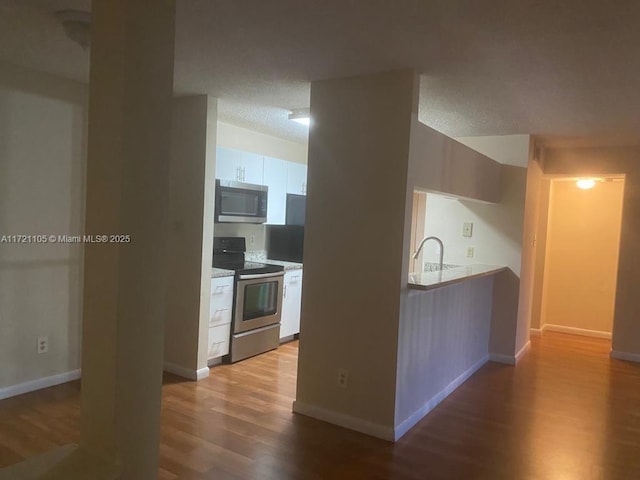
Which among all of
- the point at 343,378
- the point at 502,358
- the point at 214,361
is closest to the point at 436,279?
the point at 343,378

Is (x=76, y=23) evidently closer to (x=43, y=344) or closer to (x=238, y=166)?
(x=43, y=344)

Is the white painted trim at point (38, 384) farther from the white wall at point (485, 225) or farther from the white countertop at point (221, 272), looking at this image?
the white wall at point (485, 225)

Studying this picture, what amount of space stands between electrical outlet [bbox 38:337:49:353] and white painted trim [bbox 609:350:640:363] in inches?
211

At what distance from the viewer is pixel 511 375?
14.4 ft

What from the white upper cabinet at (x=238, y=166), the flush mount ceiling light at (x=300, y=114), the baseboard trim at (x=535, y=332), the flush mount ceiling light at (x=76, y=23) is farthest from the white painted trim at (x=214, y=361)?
the baseboard trim at (x=535, y=332)

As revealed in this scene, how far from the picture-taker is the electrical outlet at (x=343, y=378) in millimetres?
3113

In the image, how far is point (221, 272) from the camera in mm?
4156

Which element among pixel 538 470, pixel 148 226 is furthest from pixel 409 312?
pixel 148 226

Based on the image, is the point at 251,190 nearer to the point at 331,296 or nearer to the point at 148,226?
the point at 331,296

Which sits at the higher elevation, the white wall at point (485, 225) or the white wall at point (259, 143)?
the white wall at point (259, 143)

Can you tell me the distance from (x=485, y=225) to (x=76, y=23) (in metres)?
3.83

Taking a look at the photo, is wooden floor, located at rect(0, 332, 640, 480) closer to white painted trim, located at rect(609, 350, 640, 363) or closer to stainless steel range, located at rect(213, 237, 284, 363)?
stainless steel range, located at rect(213, 237, 284, 363)

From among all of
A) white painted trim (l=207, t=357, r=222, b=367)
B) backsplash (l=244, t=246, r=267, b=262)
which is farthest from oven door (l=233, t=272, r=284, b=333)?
backsplash (l=244, t=246, r=267, b=262)

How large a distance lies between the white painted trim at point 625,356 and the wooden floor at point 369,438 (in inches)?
42.5
